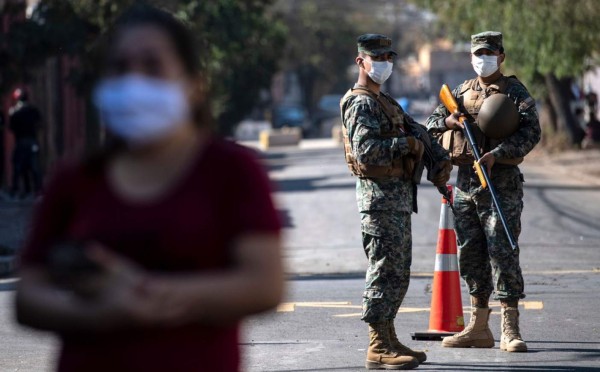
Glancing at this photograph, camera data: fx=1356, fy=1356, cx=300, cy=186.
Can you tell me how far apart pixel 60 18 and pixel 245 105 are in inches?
903

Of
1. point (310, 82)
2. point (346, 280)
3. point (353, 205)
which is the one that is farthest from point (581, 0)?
point (310, 82)

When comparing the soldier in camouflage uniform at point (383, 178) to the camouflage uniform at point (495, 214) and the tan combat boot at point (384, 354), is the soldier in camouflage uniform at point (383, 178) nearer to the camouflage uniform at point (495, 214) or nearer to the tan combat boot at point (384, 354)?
the tan combat boot at point (384, 354)

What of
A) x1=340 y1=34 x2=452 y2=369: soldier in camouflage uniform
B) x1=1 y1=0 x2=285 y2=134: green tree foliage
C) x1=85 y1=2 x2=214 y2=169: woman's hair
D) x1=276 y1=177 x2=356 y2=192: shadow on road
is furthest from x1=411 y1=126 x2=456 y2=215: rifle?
x1=276 y1=177 x2=356 y2=192: shadow on road

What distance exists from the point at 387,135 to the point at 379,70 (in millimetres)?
360

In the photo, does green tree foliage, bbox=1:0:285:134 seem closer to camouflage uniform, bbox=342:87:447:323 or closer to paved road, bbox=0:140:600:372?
paved road, bbox=0:140:600:372

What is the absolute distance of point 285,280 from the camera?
292 centimetres

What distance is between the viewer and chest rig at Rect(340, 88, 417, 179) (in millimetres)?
7391

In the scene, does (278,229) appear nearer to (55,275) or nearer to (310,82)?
(55,275)

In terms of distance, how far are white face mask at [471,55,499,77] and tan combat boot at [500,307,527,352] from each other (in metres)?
1.40

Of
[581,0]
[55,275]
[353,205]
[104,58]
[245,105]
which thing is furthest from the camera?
[245,105]

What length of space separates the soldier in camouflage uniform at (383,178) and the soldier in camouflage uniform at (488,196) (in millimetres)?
526

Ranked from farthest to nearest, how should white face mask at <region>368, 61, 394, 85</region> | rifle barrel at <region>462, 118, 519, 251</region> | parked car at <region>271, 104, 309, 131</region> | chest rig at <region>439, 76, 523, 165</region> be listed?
parked car at <region>271, 104, 309, 131</region>
chest rig at <region>439, 76, 523, 165</region>
rifle barrel at <region>462, 118, 519, 251</region>
white face mask at <region>368, 61, 394, 85</region>

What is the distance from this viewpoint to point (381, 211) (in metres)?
7.39

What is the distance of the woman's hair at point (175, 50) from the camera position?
296 cm
